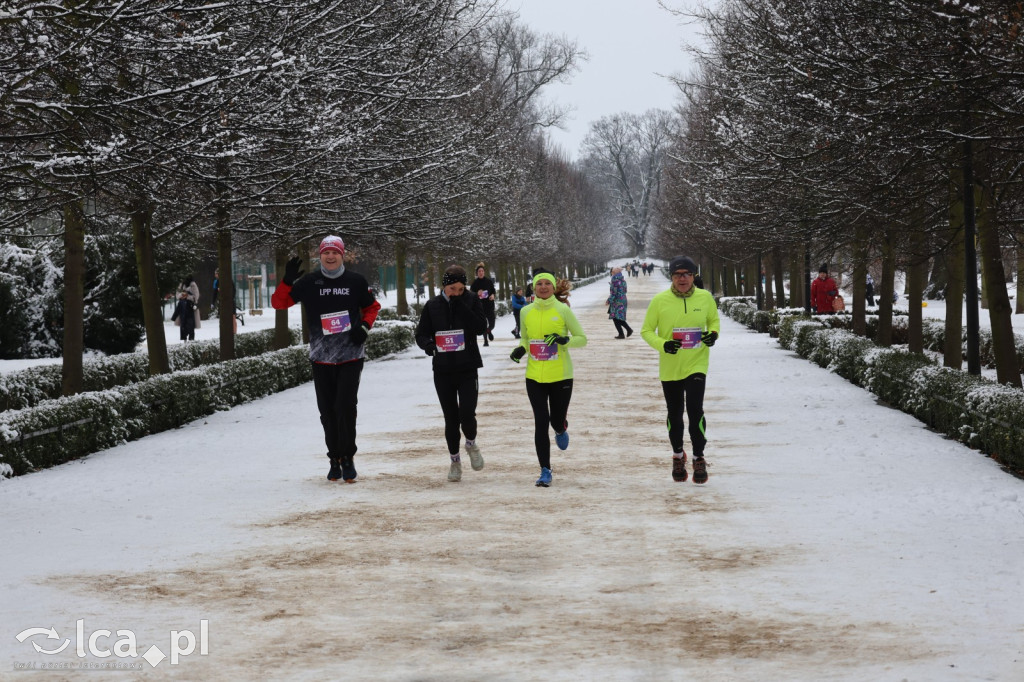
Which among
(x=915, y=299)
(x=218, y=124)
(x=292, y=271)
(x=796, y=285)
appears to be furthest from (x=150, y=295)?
(x=796, y=285)

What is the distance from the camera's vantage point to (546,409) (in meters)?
10.5

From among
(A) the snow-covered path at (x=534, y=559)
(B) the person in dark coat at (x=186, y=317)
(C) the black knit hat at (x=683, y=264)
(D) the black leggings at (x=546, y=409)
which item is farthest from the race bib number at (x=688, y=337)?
(B) the person in dark coat at (x=186, y=317)

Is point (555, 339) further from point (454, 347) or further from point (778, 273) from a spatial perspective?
point (778, 273)

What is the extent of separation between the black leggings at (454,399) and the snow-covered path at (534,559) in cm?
41

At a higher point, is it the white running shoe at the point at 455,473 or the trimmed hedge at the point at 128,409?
the trimmed hedge at the point at 128,409

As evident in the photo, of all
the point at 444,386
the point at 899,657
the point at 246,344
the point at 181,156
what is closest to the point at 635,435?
the point at 444,386

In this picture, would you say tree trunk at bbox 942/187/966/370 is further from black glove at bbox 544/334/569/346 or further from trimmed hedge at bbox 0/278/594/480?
trimmed hedge at bbox 0/278/594/480

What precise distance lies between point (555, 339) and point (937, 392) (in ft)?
16.6

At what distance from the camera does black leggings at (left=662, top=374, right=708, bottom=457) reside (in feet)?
33.3

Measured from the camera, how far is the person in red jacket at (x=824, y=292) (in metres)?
30.9

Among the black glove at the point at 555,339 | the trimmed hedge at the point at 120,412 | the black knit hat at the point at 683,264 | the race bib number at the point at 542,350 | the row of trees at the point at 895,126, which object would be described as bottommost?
the trimmed hedge at the point at 120,412

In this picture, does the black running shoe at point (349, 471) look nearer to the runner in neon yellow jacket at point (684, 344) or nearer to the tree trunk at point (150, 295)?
the runner in neon yellow jacket at point (684, 344)

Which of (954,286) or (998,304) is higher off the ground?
(954,286)

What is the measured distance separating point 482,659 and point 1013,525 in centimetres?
436
